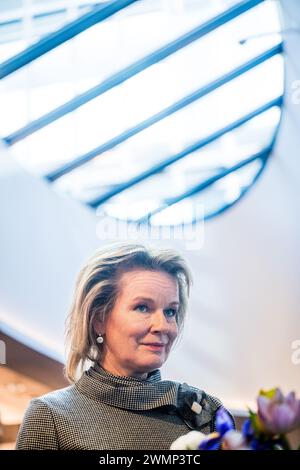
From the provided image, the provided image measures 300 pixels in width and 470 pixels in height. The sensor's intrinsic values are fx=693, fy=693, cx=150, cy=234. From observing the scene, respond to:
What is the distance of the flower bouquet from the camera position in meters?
1.13

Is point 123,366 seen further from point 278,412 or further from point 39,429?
point 278,412

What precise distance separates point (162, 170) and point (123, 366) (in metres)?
0.72

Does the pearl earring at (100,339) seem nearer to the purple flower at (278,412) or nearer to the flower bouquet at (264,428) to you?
the flower bouquet at (264,428)

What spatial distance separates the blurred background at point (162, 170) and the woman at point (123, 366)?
140mm

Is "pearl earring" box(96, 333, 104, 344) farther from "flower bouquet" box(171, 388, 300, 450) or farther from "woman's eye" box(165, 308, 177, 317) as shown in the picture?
"flower bouquet" box(171, 388, 300, 450)

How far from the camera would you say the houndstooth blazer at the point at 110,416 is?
1.94m

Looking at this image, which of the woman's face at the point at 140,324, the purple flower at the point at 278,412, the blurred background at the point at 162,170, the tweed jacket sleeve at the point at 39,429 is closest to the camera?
the purple flower at the point at 278,412

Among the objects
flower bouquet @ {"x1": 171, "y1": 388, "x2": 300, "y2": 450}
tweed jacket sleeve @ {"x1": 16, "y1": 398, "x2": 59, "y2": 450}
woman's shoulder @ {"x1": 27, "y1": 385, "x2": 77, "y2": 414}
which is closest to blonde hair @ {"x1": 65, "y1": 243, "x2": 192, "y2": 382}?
woman's shoulder @ {"x1": 27, "y1": 385, "x2": 77, "y2": 414}

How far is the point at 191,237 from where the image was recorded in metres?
2.40

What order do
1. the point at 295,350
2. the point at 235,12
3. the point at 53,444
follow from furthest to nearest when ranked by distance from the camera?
the point at 235,12 < the point at 295,350 < the point at 53,444

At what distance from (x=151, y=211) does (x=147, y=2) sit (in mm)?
758

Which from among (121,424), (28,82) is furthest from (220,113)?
(121,424)

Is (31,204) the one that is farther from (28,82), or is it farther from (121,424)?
(121,424)

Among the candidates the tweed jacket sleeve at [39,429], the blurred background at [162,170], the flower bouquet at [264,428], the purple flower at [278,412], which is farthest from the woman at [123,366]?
the purple flower at [278,412]
